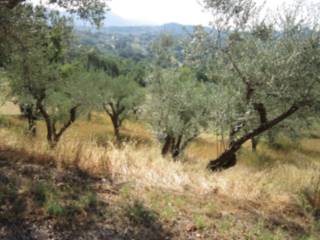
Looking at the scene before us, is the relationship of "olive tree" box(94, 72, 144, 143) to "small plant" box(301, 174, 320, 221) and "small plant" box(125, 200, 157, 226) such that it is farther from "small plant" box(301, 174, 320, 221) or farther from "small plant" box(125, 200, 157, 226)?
"small plant" box(125, 200, 157, 226)

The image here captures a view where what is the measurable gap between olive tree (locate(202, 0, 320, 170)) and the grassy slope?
1612mm

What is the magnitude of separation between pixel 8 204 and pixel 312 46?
573 cm

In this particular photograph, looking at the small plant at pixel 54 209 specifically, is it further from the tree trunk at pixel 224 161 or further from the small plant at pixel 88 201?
the tree trunk at pixel 224 161

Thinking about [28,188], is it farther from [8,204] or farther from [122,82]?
[122,82]

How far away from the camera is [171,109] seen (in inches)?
826

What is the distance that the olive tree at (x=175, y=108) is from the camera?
1988cm

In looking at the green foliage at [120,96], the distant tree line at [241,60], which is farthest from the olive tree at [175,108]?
the green foliage at [120,96]

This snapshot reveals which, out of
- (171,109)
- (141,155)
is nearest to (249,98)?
(141,155)

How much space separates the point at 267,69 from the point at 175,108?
11975mm

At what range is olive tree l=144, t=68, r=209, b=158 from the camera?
19.9 metres

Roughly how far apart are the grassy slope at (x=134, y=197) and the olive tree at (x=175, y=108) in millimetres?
10973

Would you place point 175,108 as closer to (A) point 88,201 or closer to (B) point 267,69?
(B) point 267,69

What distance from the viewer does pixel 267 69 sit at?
29.3 ft

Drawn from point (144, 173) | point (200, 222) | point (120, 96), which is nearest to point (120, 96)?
point (120, 96)
